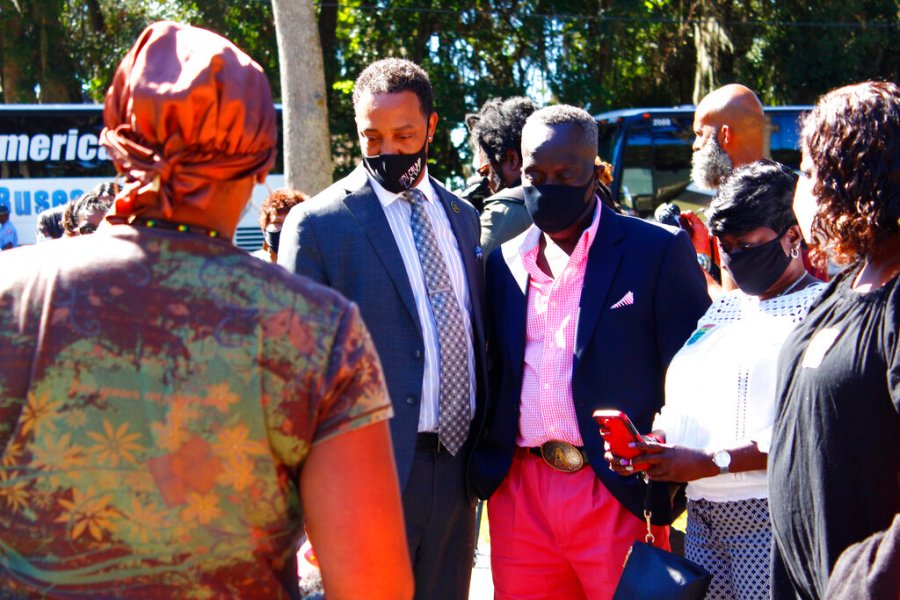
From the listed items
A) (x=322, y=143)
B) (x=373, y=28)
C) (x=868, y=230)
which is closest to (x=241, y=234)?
(x=373, y=28)

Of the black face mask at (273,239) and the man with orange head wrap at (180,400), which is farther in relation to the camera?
the black face mask at (273,239)

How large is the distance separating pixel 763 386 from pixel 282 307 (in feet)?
6.05

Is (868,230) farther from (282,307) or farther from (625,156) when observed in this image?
(625,156)

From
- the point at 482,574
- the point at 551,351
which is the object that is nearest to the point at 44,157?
the point at 482,574

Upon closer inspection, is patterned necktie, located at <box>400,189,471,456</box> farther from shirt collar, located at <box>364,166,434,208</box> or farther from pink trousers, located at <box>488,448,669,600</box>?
pink trousers, located at <box>488,448,669,600</box>

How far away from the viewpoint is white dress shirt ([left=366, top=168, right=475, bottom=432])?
3459 mm

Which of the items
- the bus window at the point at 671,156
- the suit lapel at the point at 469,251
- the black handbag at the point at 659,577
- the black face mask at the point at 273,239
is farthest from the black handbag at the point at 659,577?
the bus window at the point at 671,156

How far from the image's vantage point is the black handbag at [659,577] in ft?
9.70

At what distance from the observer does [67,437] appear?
163 cm

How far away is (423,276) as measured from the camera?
3.56 meters

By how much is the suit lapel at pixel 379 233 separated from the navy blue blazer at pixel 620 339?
39 centimetres

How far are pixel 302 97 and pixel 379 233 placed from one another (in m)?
7.94

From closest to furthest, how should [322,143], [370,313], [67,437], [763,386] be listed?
1. [67,437]
2. [763,386]
3. [370,313]
4. [322,143]

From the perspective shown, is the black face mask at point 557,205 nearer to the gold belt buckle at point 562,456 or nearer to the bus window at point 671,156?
the gold belt buckle at point 562,456
